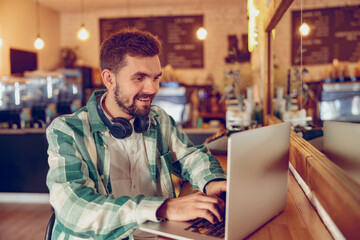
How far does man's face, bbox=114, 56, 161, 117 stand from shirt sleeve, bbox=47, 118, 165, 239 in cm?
32

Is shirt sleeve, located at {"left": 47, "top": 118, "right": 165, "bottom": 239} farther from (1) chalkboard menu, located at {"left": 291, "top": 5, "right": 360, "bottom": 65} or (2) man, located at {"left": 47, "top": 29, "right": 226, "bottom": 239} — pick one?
(1) chalkboard menu, located at {"left": 291, "top": 5, "right": 360, "bottom": 65}

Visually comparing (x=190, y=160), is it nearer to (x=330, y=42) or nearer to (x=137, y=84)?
(x=137, y=84)

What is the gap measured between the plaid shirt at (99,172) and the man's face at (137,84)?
5.1 inches

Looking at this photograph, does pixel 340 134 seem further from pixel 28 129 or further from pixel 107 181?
pixel 28 129

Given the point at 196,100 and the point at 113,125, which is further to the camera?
the point at 196,100

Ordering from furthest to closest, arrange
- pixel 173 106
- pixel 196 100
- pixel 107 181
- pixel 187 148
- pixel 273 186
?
pixel 196 100, pixel 173 106, pixel 187 148, pixel 107 181, pixel 273 186

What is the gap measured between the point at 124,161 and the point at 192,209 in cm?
57

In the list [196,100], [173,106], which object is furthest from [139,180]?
[196,100]

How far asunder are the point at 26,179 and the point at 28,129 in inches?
22.5

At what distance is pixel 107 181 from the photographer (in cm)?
139

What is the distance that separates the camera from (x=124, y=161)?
1.52 m

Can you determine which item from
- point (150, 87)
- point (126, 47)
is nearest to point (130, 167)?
point (150, 87)

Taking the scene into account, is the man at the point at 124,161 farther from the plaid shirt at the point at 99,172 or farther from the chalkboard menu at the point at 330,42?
the chalkboard menu at the point at 330,42

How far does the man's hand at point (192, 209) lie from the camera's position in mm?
1014
